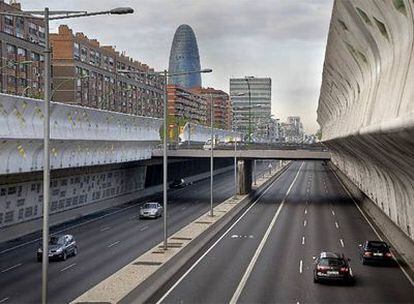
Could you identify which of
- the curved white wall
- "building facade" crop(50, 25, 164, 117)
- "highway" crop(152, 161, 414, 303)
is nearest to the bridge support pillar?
"highway" crop(152, 161, 414, 303)

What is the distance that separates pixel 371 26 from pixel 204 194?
65.4 meters

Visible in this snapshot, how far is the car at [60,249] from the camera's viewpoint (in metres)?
34.9

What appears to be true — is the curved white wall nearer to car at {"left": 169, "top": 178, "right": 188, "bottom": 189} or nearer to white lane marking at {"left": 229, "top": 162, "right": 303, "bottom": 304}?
white lane marking at {"left": 229, "top": 162, "right": 303, "bottom": 304}

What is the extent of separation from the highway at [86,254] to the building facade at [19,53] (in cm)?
3582

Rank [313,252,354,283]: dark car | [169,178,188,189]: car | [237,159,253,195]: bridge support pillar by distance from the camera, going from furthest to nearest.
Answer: [169,178,188,189]: car
[237,159,253,195]: bridge support pillar
[313,252,354,283]: dark car

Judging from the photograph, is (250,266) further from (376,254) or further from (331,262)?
(376,254)

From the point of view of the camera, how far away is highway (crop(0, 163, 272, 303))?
27230mm

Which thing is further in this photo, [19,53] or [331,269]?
[19,53]

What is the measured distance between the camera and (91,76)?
→ 126 m

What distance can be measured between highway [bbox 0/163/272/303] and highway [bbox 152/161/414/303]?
14.6 ft

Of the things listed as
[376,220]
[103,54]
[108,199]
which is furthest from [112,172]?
→ [103,54]

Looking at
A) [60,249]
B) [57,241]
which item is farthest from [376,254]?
[57,241]

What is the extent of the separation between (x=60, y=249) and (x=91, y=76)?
310 ft

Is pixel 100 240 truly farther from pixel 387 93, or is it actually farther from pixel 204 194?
pixel 204 194
